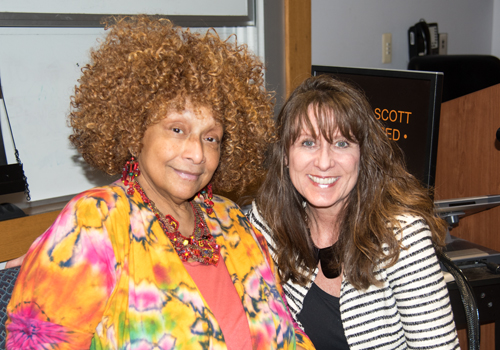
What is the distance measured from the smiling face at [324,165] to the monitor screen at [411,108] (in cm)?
38

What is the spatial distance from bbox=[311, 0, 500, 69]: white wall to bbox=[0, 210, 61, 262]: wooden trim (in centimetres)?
207

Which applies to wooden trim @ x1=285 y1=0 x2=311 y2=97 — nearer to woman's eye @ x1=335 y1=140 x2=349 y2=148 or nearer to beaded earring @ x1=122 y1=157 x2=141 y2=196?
woman's eye @ x1=335 y1=140 x2=349 y2=148

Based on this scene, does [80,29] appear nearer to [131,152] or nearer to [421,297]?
[131,152]

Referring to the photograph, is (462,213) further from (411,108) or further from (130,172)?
(130,172)

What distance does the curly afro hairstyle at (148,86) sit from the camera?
3.49ft

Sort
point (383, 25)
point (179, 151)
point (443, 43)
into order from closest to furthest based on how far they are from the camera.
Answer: point (179, 151) < point (383, 25) < point (443, 43)

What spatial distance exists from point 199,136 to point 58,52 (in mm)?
798

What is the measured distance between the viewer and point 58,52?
1556 millimetres

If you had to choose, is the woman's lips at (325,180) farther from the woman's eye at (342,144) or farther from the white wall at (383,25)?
the white wall at (383,25)

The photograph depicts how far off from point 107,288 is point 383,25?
2945mm

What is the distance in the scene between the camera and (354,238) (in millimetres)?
1369

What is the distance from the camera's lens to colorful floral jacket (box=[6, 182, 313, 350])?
90 centimetres

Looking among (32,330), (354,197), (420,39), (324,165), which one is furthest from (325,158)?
(420,39)

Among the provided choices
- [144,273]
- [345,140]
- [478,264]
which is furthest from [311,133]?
[478,264]
